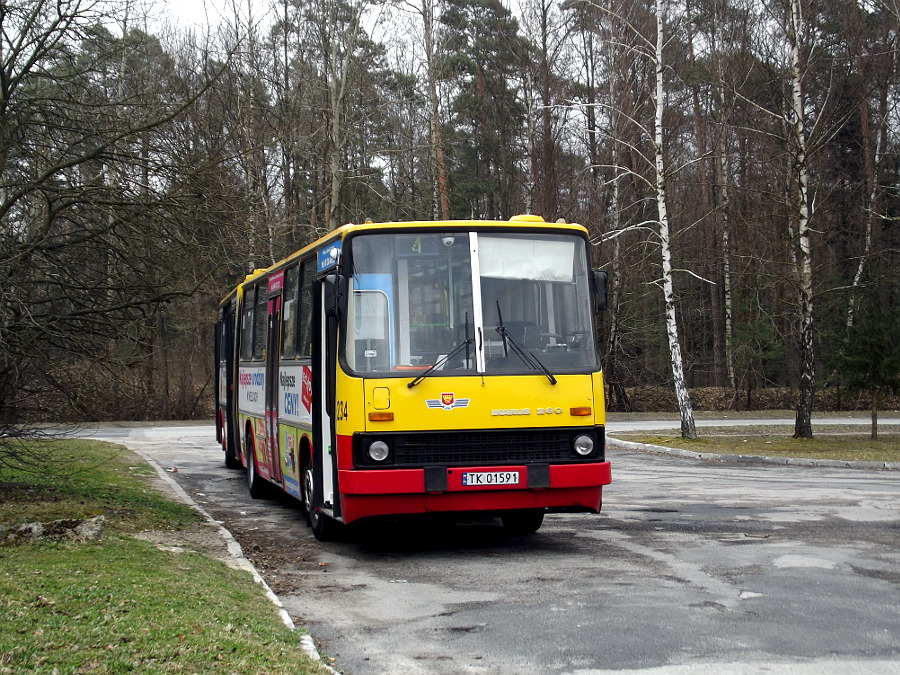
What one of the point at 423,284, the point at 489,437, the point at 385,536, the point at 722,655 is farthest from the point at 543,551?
the point at 722,655

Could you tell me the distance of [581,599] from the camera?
8.08 metres

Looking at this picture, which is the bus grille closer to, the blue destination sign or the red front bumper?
the red front bumper

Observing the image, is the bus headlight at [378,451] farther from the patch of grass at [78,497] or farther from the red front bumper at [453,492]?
the patch of grass at [78,497]

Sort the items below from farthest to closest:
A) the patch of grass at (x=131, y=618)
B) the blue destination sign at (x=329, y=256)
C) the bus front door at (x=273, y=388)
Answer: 1. the bus front door at (x=273, y=388)
2. the blue destination sign at (x=329, y=256)
3. the patch of grass at (x=131, y=618)

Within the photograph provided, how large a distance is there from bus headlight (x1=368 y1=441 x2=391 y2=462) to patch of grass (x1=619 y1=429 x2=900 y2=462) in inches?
534

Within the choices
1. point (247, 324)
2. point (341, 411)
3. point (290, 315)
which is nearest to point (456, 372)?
point (341, 411)

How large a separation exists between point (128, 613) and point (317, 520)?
491 centimetres

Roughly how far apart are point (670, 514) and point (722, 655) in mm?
6824

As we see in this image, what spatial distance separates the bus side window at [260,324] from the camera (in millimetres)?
14883

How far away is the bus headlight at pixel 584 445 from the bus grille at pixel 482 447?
0.08 m

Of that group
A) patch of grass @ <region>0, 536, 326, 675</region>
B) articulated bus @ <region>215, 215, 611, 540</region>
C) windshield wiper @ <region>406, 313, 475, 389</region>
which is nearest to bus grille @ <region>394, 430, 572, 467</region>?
articulated bus @ <region>215, 215, 611, 540</region>

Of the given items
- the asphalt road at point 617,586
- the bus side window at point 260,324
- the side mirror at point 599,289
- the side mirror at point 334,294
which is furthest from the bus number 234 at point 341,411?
the bus side window at point 260,324

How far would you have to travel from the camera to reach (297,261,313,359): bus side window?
38.1 ft

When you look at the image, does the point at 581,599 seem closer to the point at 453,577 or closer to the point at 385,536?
the point at 453,577
